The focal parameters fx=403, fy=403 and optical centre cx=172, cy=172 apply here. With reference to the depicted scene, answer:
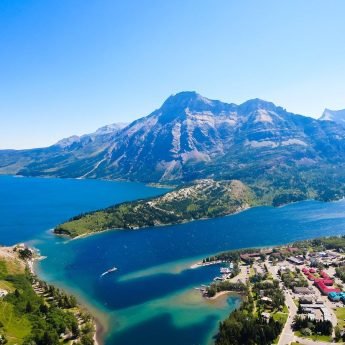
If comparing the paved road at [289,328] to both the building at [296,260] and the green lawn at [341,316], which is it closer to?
the green lawn at [341,316]

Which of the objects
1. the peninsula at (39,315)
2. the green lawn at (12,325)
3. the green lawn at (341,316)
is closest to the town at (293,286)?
the green lawn at (341,316)

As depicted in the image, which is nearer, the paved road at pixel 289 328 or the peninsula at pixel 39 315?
the paved road at pixel 289 328

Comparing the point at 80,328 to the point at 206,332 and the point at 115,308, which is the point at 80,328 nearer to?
the point at 115,308

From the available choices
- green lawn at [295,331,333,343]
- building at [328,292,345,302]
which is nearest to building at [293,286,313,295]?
building at [328,292,345,302]

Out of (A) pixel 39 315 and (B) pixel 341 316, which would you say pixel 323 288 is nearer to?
(B) pixel 341 316

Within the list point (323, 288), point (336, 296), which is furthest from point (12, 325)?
point (323, 288)

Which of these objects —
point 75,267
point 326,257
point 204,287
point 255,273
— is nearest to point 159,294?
point 204,287

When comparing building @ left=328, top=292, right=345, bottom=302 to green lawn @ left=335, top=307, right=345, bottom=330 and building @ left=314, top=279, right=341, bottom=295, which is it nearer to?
building @ left=314, top=279, right=341, bottom=295
